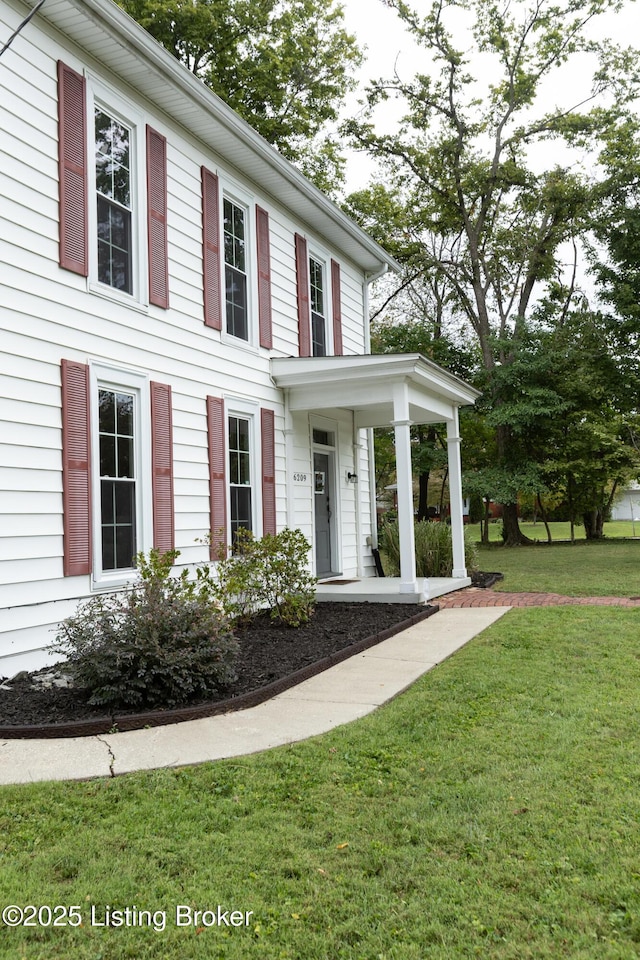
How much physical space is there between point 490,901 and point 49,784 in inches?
84.2

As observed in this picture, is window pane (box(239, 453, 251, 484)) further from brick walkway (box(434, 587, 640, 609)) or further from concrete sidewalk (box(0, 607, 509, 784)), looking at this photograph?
concrete sidewalk (box(0, 607, 509, 784))

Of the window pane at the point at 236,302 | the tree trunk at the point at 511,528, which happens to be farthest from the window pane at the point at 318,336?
the tree trunk at the point at 511,528

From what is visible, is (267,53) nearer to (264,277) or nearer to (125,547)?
(264,277)

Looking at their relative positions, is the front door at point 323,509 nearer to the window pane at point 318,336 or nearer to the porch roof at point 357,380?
the porch roof at point 357,380

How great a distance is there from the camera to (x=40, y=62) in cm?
612

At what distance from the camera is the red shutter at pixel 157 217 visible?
7.34 m

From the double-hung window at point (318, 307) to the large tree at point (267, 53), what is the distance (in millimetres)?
8299

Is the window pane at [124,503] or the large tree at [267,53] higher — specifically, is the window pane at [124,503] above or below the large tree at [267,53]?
below

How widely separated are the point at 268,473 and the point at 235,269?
2.56 metres

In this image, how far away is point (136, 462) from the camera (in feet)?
23.1

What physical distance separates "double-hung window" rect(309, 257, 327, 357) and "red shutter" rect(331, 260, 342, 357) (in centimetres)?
29

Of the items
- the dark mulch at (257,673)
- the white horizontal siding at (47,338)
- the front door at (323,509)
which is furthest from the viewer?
the front door at (323,509)

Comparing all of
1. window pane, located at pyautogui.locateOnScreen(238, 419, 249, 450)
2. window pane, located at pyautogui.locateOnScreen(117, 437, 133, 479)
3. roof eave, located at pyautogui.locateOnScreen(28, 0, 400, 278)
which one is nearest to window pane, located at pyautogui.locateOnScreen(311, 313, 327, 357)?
roof eave, located at pyautogui.locateOnScreen(28, 0, 400, 278)

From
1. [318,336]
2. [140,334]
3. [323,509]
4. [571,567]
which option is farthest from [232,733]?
[571,567]
